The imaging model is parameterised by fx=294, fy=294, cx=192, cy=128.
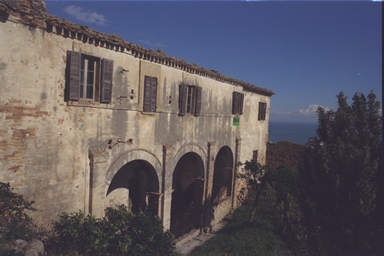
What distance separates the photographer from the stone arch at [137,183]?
11227 mm

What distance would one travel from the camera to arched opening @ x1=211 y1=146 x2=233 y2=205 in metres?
18.4

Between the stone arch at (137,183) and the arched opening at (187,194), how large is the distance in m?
2.30

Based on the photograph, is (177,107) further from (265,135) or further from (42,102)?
(265,135)

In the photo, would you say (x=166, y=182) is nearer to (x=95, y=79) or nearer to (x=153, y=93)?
(x=153, y=93)

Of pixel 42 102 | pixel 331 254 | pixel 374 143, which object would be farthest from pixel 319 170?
pixel 42 102

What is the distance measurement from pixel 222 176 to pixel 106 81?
11527 millimetres

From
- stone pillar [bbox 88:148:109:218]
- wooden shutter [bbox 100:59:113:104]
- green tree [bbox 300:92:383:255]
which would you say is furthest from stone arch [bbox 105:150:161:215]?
green tree [bbox 300:92:383:255]

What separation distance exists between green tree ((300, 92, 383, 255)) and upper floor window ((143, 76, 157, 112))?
5.80 m

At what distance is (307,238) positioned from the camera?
8023mm

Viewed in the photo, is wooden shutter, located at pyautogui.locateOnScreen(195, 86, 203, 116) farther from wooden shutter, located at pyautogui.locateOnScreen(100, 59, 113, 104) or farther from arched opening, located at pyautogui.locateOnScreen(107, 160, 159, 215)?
wooden shutter, located at pyautogui.locateOnScreen(100, 59, 113, 104)

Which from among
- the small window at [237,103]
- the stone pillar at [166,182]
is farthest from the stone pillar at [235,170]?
the stone pillar at [166,182]

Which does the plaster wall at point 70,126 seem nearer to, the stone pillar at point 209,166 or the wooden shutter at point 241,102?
the stone pillar at point 209,166

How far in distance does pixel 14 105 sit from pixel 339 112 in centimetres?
838

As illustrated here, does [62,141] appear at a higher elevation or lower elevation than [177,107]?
lower
